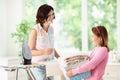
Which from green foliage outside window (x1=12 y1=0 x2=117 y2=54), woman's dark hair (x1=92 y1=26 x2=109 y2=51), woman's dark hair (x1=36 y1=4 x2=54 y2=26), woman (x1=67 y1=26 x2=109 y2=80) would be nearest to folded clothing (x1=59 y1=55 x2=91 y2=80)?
woman (x1=67 y1=26 x2=109 y2=80)

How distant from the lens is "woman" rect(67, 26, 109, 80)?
6.27 feet

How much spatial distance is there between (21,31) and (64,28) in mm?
822

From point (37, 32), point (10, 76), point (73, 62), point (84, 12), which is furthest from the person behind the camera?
point (84, 12)

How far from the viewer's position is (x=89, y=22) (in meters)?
4.83

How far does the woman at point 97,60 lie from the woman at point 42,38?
1.80 feet

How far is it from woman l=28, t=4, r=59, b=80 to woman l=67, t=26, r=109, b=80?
55 cm

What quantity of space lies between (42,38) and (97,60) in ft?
2.34

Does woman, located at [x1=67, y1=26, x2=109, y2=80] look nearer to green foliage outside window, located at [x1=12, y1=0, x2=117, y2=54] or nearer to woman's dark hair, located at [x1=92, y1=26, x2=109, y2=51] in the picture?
woman's dark hair, located at [x1=92, y1=26, x2=109, y2=51]

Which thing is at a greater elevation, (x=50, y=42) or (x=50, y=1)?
(x=50, y=1)

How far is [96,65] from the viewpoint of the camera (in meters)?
1.94

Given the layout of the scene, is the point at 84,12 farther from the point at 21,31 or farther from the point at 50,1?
the point at 21,31

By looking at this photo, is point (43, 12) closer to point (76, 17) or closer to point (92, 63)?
point (92, 63)

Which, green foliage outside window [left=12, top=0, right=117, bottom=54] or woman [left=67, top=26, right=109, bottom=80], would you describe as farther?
green foliage outside window [left=12, top=0, right=117, bottom=54]

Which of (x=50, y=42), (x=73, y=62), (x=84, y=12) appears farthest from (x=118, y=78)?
(x=73, y=62)
